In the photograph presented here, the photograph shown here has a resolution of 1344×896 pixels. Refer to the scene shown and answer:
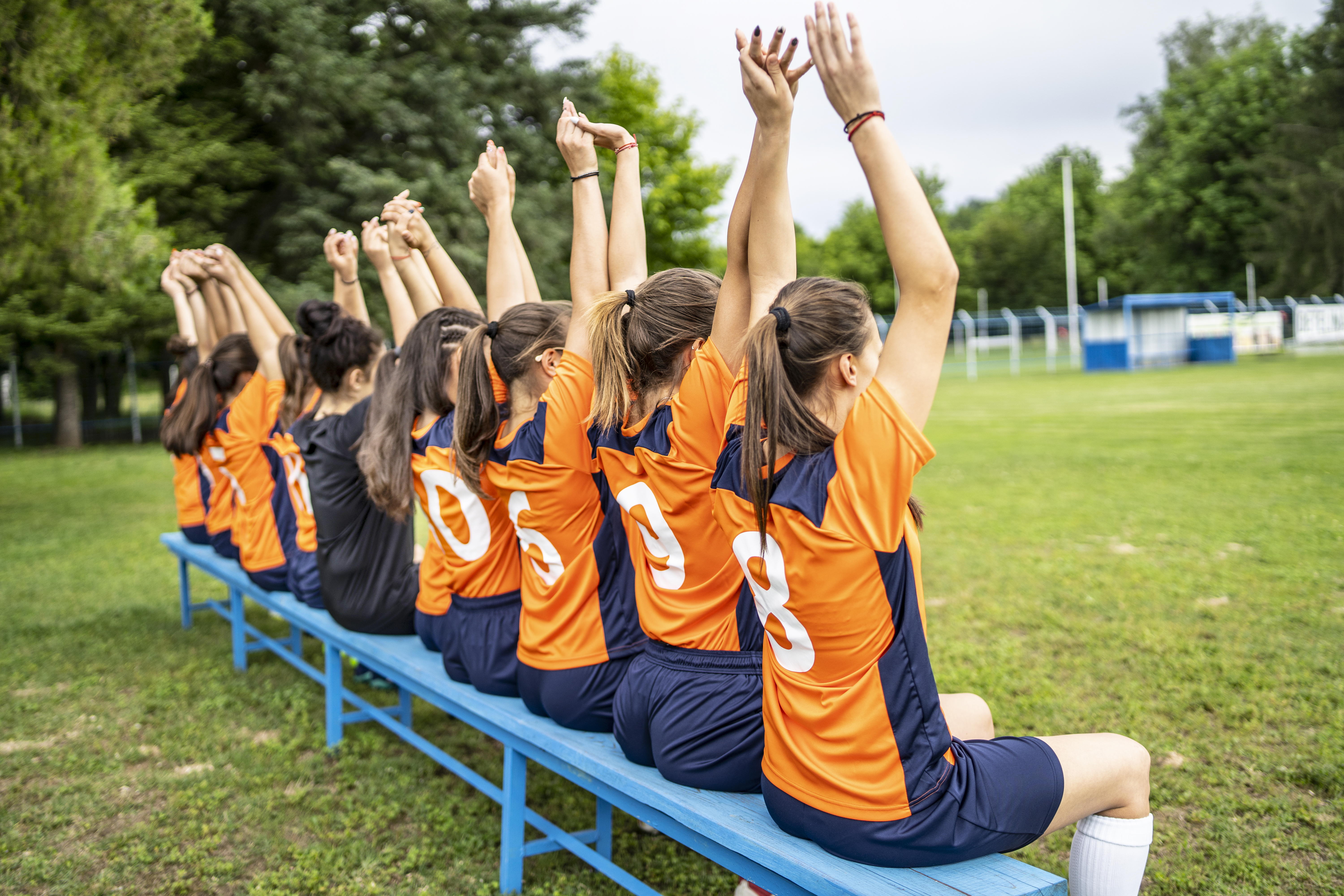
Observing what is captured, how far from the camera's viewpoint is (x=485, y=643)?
339 cm

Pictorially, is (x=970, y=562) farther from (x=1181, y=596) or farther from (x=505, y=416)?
(x=505, y=416)

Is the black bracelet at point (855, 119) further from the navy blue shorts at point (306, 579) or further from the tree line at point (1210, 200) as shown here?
the tree line at point (1210, 200)

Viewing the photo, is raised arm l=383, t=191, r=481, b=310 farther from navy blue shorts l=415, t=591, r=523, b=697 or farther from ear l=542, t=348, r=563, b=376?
navy blue shorts l=415, t=591, r=523, b=697

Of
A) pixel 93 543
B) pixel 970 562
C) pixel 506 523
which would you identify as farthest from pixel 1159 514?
pixel 93 543

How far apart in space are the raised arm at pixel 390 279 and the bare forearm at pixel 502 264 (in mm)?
863

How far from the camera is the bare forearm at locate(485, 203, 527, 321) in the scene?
364 centimetres

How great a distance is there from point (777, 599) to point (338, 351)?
117 inches

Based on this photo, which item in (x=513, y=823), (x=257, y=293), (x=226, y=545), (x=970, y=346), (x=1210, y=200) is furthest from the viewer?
(x=1210, y=200)

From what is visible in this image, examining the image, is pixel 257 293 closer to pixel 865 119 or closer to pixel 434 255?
pixel 434 255

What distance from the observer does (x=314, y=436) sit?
4.32 m

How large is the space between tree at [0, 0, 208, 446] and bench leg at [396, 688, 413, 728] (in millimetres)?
7396

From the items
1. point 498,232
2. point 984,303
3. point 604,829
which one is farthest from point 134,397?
point 984,303

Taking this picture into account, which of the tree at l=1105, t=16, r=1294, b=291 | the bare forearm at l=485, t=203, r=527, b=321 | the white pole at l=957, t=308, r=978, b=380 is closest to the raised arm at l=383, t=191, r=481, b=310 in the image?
the bare forearm at l=485, t=203, r=527, b=321

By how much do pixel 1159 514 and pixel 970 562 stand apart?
245cm
